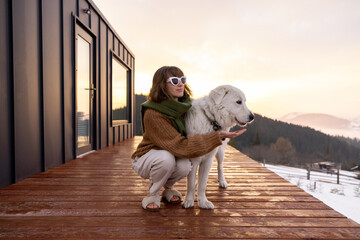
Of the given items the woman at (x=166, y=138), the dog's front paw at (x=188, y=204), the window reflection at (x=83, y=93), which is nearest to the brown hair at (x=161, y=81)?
the woman at (x=166, y=138)

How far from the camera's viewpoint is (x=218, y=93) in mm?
1722

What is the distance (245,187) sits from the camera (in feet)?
8.07

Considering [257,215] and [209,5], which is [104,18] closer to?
[209,5]

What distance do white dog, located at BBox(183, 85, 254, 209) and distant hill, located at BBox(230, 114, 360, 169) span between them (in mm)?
26541

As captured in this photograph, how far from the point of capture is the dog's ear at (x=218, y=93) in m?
1.71

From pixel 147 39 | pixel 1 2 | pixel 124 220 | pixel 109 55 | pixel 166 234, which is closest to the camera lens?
pixel 166 234

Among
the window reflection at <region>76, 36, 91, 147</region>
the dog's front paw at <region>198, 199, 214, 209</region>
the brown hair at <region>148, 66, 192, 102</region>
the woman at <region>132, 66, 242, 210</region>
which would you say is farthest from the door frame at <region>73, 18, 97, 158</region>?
the dog's front paw at <region>198, 199, 214, 209</region>

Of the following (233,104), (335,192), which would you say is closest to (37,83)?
(233,104)

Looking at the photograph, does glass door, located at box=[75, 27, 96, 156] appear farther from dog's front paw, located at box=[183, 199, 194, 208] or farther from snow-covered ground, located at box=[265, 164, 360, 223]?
snow-covered ground, located at box=[265, 164, 360, 223]

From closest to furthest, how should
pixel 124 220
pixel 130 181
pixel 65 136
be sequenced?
pixel 124 220 < pixel 130 181 < pixel 65 136

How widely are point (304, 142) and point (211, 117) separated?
3615 cm

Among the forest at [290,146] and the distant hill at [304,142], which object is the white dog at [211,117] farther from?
the forest at [290,146]

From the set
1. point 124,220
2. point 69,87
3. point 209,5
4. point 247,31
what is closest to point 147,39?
point 209,5

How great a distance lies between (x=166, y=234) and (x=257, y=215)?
786mm
